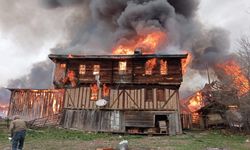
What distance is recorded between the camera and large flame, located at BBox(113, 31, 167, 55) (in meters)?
35.9

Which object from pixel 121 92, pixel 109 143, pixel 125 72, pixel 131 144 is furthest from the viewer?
pixel 125 72

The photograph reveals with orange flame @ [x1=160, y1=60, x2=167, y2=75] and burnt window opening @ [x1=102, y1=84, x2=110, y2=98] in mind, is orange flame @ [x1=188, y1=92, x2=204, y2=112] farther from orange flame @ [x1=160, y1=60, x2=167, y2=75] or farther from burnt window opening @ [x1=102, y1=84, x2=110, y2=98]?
burnt window opening @ [x1=102, y1=84, x2=110, y2=98]

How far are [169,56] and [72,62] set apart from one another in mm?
11584

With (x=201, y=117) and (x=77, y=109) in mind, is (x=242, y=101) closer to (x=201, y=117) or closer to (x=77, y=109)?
(x=201, y=117)

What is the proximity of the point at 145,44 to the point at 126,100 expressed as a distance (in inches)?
494

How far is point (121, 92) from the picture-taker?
27.4 meters

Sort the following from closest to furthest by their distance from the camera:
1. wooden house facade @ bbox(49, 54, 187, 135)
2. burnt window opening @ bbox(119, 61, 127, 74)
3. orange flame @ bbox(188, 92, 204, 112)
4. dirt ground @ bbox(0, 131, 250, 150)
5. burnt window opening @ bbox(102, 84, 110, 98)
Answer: dirt ground @ bbox(0, 131, 250, 150) → wooden house facade @ bbox(49, 54, 187, 135) → burnt window opening @ bbox(102, 84, 110, 98) → burnt window opening @ bbox(119, 61, 127, 74) → orange flame @ bbox(188, 92, 204, 112)

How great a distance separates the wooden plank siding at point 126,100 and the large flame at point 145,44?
9.80 m

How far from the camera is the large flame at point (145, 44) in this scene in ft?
118

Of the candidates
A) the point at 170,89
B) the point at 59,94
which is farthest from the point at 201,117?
the point at 59,94

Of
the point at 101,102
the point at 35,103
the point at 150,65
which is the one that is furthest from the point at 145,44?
the point at 35,103

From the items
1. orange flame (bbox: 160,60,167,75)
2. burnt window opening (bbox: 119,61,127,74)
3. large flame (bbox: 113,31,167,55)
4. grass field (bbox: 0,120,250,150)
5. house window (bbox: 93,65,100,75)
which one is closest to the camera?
grass field (bbox: 0,120,250,150)

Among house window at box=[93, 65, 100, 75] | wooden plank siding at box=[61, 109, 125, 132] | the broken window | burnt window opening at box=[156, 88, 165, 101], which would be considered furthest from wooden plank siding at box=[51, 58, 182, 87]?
wooden plank siding at box=[61, 109, 125, 132]

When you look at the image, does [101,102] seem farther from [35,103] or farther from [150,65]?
[35,103]
